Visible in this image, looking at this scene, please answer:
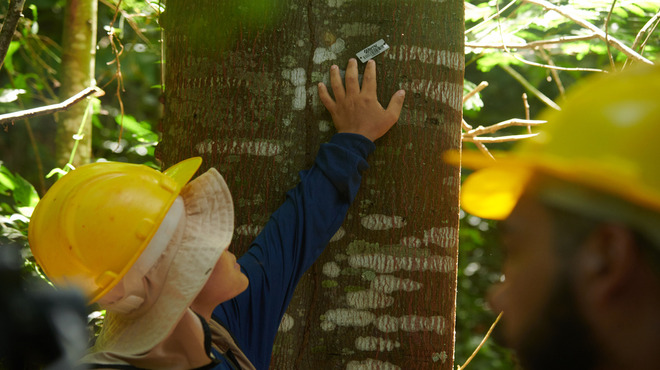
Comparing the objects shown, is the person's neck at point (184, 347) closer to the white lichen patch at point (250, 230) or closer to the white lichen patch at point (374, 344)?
the white lichen patch at point (250, 230)

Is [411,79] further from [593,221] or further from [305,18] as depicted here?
[593,221]

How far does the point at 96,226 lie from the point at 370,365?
3.31 ft

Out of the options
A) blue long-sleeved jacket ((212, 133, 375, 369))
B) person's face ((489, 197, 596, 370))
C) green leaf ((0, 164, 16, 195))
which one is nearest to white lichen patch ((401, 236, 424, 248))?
blue long-sleeved jacket ((212, 133, 375, 369))

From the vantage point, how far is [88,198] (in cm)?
171

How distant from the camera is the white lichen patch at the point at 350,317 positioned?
2201 mm

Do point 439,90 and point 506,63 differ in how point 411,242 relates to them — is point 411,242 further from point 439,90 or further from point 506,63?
point 506,63

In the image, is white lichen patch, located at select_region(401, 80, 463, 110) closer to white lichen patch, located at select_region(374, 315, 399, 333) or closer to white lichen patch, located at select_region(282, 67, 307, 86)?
white lichen patch, located at select_region(282, 67, 307, 86)

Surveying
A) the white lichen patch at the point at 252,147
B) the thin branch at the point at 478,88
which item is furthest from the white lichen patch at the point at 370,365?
the thin branch at the point at 478,88

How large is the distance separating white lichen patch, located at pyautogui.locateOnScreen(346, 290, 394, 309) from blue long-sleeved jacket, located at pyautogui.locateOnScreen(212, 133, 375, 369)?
0.63 ft

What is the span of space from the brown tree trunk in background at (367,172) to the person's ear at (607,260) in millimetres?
1135

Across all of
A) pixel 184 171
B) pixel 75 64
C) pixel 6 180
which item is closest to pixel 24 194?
pixel 6 180

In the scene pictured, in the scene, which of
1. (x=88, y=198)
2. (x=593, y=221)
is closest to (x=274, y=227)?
(x=88, y=198)

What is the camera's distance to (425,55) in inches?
89.6

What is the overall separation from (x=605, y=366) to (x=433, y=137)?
1.27 metres
